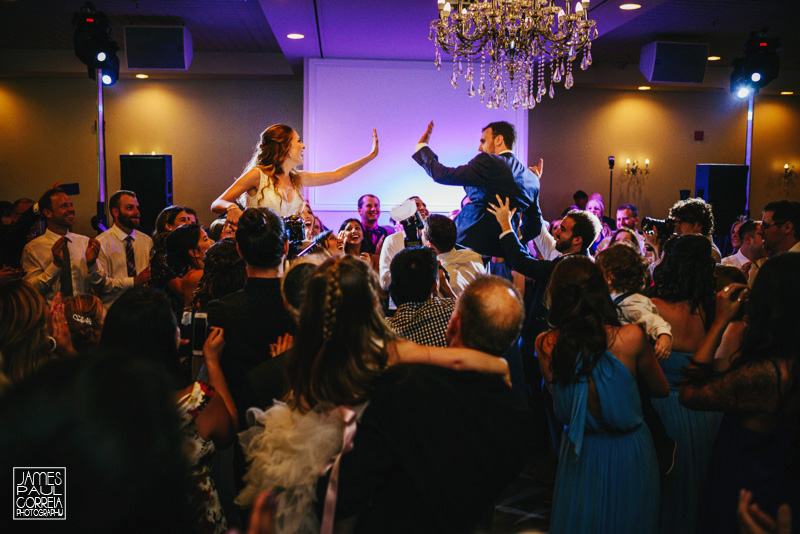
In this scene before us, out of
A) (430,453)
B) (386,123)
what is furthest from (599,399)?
(386,123)

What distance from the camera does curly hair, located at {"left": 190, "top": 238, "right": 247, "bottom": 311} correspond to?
Result: 2367mm

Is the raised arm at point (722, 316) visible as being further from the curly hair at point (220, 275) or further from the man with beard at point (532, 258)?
the curly hair at point (220, 275)

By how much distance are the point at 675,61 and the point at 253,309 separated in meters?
7.61

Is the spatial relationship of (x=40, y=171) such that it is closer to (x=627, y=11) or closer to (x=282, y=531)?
(x=627, y=11)

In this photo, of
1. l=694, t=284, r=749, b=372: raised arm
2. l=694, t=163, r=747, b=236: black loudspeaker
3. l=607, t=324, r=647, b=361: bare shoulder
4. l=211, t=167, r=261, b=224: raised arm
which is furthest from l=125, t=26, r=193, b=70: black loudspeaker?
l=694, t=284, r=749, b=372: raised arm

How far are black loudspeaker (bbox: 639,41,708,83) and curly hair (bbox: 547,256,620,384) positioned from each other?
6.79 m

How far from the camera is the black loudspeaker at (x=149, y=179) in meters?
7.81

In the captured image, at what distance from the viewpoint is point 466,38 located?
4.75 metres

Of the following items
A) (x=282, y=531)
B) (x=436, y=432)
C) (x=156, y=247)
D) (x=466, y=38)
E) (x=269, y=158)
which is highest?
(x=466, y=38)

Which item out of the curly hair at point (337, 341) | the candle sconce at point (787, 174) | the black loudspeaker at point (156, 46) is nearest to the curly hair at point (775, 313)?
the curly hair at point (337, 341)

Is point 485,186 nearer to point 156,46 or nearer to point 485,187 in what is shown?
point 485,187

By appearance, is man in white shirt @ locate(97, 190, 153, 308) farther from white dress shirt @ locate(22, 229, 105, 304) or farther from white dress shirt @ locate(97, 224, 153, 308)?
white dress shirt @ locate(22, 229, 105, 304)

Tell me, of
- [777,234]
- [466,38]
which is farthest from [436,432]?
[466,38]

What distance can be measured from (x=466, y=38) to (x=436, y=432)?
4144mm
